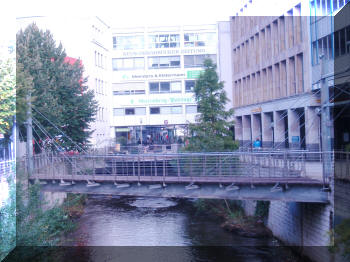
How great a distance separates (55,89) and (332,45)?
33.6 ft

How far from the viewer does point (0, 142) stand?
26.7 ft

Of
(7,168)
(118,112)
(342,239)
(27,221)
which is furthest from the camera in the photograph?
(118,112)

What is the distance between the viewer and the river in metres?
13.2

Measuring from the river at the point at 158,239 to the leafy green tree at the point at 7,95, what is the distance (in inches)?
261

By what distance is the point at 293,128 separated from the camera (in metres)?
19.7

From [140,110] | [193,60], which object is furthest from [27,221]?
[193,60]

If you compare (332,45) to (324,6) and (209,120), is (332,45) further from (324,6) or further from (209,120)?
(209,120)

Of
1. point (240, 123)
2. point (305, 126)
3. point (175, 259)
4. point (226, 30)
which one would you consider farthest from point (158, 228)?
point (226, 30)

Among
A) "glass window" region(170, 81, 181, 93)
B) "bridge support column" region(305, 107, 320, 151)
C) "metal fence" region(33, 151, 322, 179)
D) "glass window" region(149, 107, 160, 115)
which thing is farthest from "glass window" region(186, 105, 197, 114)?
"metal fence" region(33, 151, 322, 179)

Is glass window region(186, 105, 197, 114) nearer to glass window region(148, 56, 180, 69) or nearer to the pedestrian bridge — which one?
glass window region(148, 56, 180, 69)

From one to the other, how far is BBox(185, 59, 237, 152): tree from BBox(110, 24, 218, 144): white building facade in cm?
1274

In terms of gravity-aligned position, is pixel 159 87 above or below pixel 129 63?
below

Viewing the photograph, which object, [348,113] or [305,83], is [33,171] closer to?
[348,113]

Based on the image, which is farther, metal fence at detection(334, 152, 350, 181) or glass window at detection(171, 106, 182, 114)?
glass window at detection(171, 106, 182, 114)
